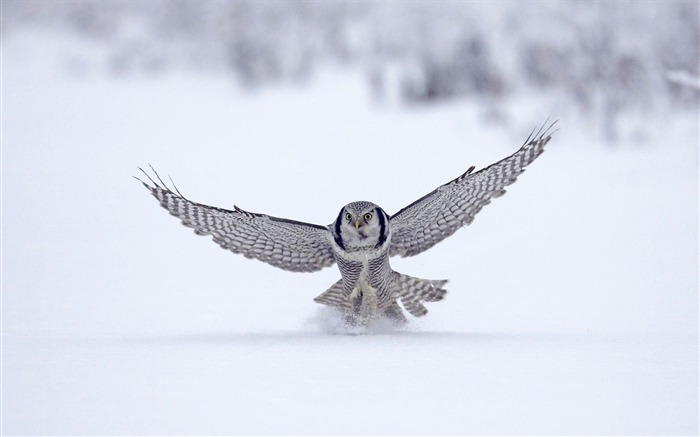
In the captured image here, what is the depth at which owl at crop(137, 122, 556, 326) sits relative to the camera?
218 inches

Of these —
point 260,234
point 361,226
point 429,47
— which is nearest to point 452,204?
point 361,226

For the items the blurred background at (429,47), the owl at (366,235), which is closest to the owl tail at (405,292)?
the owl at (366,235)

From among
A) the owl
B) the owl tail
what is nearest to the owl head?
the owl

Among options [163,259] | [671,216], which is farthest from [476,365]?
[671,216]

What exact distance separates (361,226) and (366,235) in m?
0.07

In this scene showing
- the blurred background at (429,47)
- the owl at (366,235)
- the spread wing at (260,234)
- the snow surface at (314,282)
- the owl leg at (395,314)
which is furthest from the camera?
the blurred background at (429,47)

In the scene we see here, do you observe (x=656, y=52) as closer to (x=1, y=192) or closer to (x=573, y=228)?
(x=573, y=228)

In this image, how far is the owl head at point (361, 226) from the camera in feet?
17.8

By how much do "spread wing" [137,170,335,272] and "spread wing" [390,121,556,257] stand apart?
0.43 metres

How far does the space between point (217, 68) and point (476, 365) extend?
14.8 meters

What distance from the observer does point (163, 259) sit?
9156mm

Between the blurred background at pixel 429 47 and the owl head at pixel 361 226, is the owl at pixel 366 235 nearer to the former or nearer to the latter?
the owl head at pixel 361 226

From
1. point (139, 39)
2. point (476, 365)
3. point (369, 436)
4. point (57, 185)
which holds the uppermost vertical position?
point (139, 39)

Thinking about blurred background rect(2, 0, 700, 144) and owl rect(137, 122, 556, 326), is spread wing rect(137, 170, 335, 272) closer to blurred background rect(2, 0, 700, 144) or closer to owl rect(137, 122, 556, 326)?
owl rect(137, 122, 556, 326)
